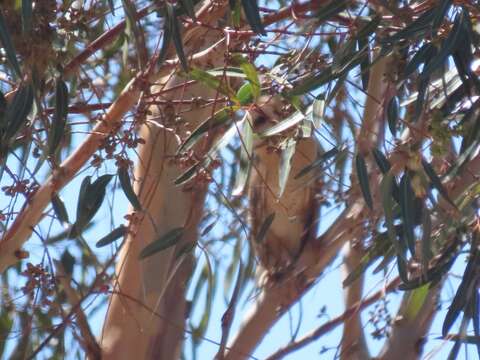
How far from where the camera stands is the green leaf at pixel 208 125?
183cm

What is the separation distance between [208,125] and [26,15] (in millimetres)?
450

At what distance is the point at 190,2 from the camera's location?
69.1 inches

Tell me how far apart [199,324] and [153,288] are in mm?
225

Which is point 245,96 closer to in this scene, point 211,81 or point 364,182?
point 211,81

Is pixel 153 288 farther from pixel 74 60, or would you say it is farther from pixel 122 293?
pixel 74 60

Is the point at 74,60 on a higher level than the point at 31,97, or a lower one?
higher

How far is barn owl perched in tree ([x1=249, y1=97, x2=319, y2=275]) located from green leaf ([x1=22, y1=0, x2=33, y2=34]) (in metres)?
0.86

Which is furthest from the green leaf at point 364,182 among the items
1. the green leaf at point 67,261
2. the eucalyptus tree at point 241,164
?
the green leaf at point 67,261

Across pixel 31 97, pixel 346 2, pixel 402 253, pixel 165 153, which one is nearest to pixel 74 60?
pixel 31 97

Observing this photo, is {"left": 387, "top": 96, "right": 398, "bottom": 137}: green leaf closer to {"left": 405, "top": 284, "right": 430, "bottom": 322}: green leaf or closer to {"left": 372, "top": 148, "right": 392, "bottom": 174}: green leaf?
{"left": 372, "top": 148, "right": 392, "bottom": 174}: green leaf

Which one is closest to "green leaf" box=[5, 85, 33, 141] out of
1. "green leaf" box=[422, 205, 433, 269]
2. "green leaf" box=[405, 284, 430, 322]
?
"green leaf" box=[422, 205, 433, 269]

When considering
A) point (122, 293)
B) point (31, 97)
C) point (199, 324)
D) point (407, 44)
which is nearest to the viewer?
point (31, 97)

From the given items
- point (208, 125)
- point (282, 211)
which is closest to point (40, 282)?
point (208, 125)

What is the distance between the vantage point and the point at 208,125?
6.22 ft
